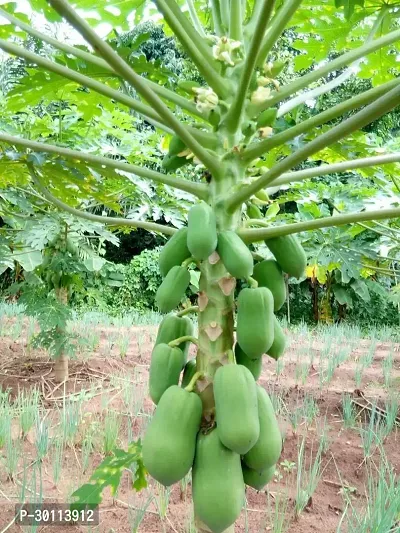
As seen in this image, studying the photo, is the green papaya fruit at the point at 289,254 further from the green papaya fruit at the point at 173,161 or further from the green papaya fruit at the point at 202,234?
the green papaya fruit at the point at 173,161

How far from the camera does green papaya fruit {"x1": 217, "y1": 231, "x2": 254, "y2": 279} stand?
1044mm

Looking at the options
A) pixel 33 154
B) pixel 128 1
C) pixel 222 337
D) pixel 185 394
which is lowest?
pixel 185 394

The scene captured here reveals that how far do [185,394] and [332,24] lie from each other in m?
1.56

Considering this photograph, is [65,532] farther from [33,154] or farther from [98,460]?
[33,154]

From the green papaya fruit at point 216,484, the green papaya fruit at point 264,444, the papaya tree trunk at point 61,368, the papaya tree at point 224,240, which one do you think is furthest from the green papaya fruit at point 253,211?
the papaya tree trunk at point 61,368

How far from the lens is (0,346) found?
168 inches

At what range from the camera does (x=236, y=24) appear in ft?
4.45

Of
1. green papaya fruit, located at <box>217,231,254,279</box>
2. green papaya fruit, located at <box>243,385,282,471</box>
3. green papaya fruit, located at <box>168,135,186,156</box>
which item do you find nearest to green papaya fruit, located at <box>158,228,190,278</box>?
green papaya fruit, located at <box>217,231,254,279</box>

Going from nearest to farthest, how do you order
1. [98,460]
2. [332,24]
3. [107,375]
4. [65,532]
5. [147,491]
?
[65,532] < [147,491] < [332,24] < [98,460] < [107,375]

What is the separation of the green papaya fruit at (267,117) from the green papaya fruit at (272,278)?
0.33 metres

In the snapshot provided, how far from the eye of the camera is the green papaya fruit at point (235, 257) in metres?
1.04

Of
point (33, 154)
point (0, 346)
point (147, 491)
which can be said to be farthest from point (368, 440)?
point (0, 346)

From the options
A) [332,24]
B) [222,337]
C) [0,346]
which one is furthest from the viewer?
[0,346]

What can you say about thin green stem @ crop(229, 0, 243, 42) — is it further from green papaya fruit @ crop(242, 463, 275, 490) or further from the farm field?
the farm field
